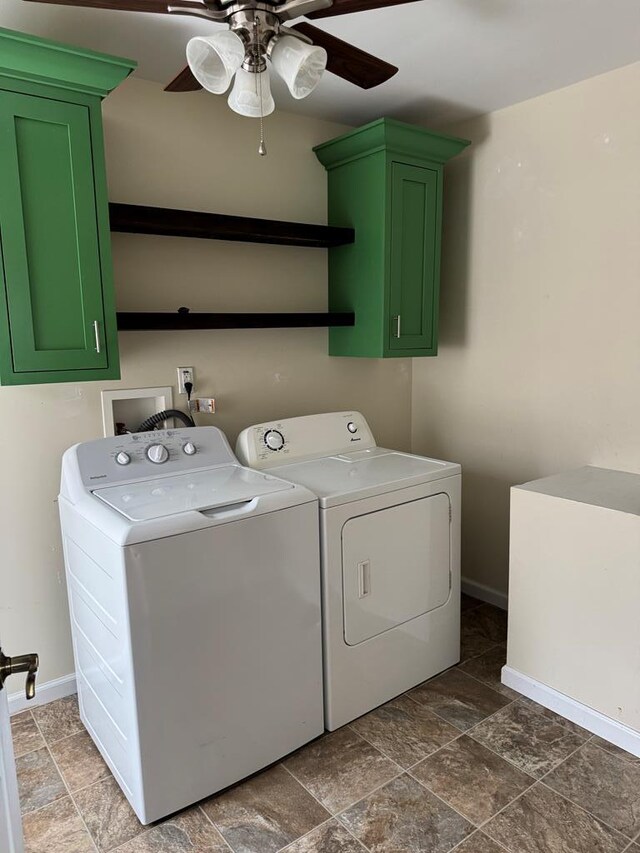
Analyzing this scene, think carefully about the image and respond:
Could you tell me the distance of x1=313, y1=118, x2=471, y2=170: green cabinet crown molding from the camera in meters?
2.42

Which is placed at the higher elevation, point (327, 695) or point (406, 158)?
point (406, 158)

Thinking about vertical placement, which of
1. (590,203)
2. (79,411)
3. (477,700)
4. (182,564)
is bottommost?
(477,700)

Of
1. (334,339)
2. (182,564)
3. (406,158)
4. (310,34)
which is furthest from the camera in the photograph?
(334,339)

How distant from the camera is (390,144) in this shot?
8.07 feet

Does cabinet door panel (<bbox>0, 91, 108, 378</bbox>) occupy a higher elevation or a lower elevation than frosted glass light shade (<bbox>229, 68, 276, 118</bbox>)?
lower

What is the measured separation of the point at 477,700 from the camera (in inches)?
87.1

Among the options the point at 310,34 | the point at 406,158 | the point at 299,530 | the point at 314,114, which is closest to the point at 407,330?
the point at 406,158

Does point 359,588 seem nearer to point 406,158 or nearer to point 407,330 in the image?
point 407,330

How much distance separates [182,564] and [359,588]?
0.70 metres

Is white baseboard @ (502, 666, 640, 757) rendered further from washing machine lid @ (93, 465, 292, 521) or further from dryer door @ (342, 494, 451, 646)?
washing machine lid @ (93, 465, 292, 521)

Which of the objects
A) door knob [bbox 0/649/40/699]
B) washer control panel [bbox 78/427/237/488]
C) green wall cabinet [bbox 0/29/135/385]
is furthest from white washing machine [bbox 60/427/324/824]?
door knob [bbox 0/649/40/699]

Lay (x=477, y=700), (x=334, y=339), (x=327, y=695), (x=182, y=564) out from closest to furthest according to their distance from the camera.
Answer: (x=182, y=564)
(x=327, y=695)
(x=477, y=700)
(x=334, y=339)

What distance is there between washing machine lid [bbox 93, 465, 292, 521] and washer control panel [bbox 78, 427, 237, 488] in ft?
0.14

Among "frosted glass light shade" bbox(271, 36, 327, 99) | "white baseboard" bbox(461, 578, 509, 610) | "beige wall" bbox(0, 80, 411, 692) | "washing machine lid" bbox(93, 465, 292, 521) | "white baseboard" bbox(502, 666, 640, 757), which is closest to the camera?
"frosted glass light shade" bbox(271, 36, 327, 99)
